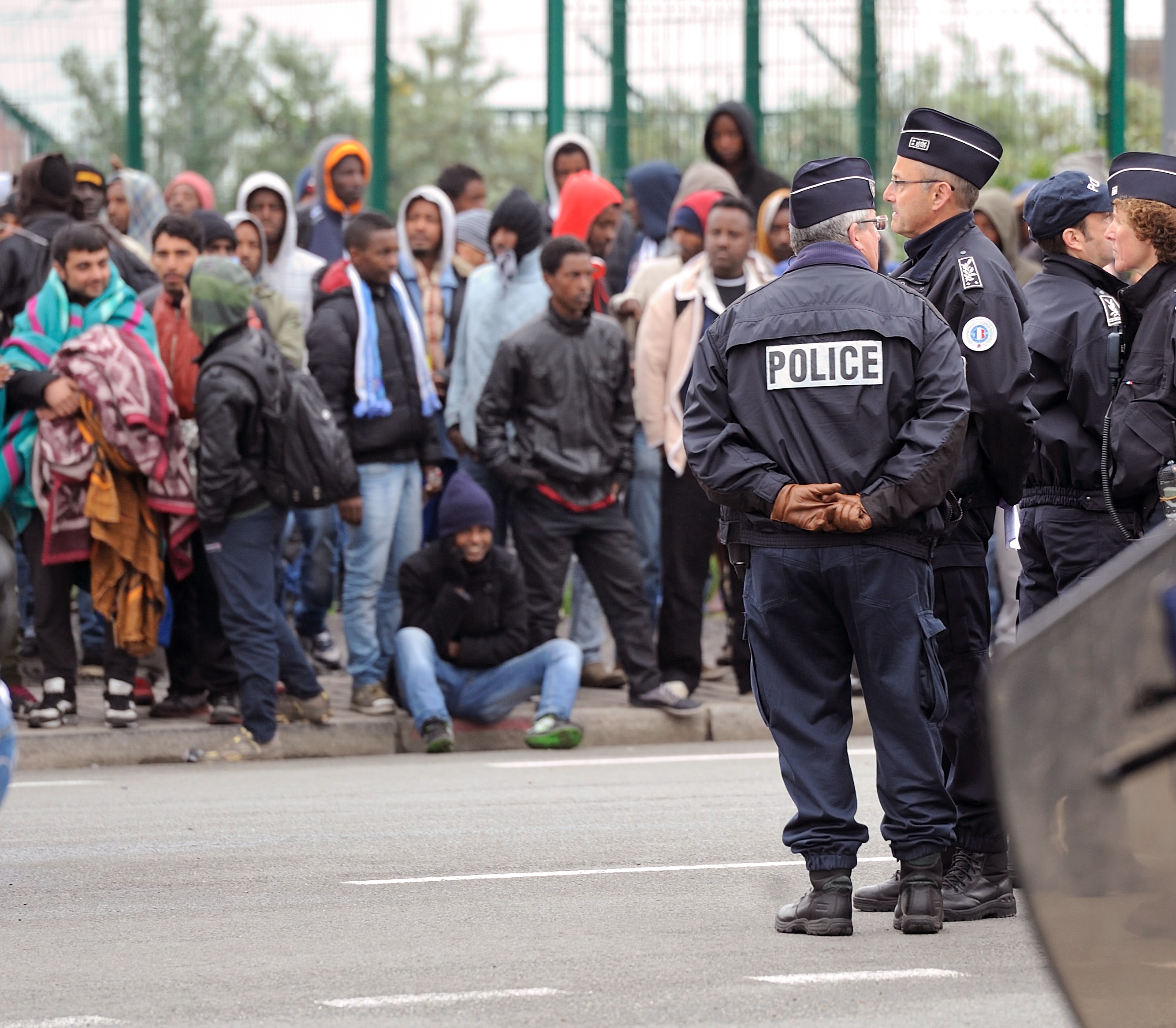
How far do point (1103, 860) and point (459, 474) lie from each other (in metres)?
7.86

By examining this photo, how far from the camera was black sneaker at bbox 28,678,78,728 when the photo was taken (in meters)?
10.3

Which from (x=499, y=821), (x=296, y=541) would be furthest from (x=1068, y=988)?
(x=296, y=541)

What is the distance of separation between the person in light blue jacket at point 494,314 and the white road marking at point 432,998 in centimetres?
636

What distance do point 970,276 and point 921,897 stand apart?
189 centimetres

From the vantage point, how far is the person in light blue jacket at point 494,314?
11.5 m

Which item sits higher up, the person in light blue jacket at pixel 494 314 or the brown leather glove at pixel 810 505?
the person in light blue jacket at pixel 494 314

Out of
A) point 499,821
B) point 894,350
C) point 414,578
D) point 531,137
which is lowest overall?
point 499,821

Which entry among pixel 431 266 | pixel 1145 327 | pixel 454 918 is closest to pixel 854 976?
pixel 454 918

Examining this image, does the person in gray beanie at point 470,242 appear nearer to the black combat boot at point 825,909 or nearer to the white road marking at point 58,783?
the white road marking at point 58,783

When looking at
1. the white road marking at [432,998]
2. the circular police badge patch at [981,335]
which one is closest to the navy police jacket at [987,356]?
the circular police badge patch at [981,335]

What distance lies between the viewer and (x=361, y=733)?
10.8 meters

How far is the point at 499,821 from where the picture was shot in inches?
315

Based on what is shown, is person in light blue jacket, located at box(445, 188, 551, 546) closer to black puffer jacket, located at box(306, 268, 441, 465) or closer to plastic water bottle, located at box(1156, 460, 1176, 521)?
black puffer jacket, located at box(306, 268, 441, 465)

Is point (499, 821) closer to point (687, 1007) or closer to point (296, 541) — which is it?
point (687, 1007)
